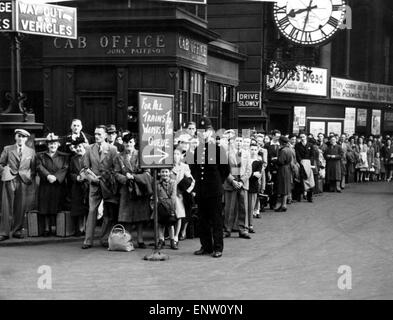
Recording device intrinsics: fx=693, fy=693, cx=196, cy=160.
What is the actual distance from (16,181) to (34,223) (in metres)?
0.84

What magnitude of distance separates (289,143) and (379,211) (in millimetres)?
2881

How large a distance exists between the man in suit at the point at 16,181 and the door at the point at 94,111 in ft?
22.3

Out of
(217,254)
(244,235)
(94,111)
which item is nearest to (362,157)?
(94,111)

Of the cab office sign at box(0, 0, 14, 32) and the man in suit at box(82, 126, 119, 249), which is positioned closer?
the man in suit at box(82, 126, 119, 249)

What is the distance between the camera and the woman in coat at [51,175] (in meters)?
12.4

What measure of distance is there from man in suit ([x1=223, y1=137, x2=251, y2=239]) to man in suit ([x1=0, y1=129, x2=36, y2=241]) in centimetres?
369

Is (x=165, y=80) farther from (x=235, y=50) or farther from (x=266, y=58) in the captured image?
(x=266, y=58)

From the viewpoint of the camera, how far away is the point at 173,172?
39.8ft

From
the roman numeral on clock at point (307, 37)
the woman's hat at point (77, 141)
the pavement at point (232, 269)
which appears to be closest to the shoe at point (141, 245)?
the pavement at point (232, 269)

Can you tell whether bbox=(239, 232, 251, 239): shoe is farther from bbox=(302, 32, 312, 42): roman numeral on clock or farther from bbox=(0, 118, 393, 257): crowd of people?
bbox=(302, 32, 312, 42): roman numeral on clock

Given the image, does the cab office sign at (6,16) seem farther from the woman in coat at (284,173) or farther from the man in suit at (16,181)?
the woman in coat at (284,173)

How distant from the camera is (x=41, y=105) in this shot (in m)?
20.4

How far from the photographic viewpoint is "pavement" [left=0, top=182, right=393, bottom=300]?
8.17 m

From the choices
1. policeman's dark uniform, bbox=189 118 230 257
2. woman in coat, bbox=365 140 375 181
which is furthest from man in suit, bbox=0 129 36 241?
woman in coat, bbox=365 140 375 181
